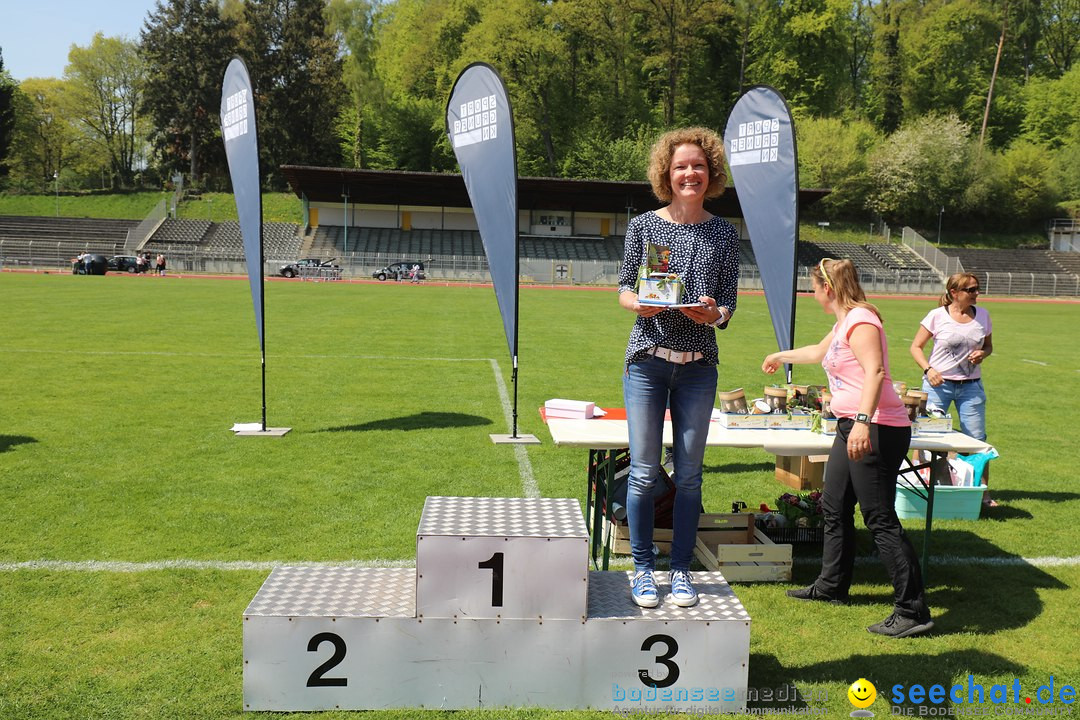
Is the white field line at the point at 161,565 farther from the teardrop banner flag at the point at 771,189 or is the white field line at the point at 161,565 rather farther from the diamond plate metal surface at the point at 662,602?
the teardrop banner flag at the point at 771,189

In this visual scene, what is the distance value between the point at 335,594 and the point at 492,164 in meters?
5.06

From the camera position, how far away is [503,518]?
11.6 feet

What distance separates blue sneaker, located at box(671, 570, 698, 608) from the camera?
11.1 ft

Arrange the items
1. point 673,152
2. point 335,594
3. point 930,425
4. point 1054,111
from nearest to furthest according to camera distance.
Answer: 1. point 335,594
2. point 673,152
3. point 930,425
4. point 1054,111

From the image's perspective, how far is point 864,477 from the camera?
4000mm

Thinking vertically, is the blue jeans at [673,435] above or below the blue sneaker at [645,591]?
above

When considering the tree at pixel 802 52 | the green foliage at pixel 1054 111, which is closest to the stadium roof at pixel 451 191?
the tree at pixel 802 52

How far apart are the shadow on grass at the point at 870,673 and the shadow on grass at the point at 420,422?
18.3ft

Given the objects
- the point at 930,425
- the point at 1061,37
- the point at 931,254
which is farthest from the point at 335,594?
the point at 1061,37

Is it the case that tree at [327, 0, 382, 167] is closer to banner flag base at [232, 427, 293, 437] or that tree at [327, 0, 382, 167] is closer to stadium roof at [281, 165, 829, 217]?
stadium roof at [281, 165, 829, 217]

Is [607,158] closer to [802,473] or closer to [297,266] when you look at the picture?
[297,266]

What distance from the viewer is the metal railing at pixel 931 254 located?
55531 mm

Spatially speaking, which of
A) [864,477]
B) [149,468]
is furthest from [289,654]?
[149,468]

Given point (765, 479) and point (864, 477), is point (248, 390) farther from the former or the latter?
point (864, 477)
